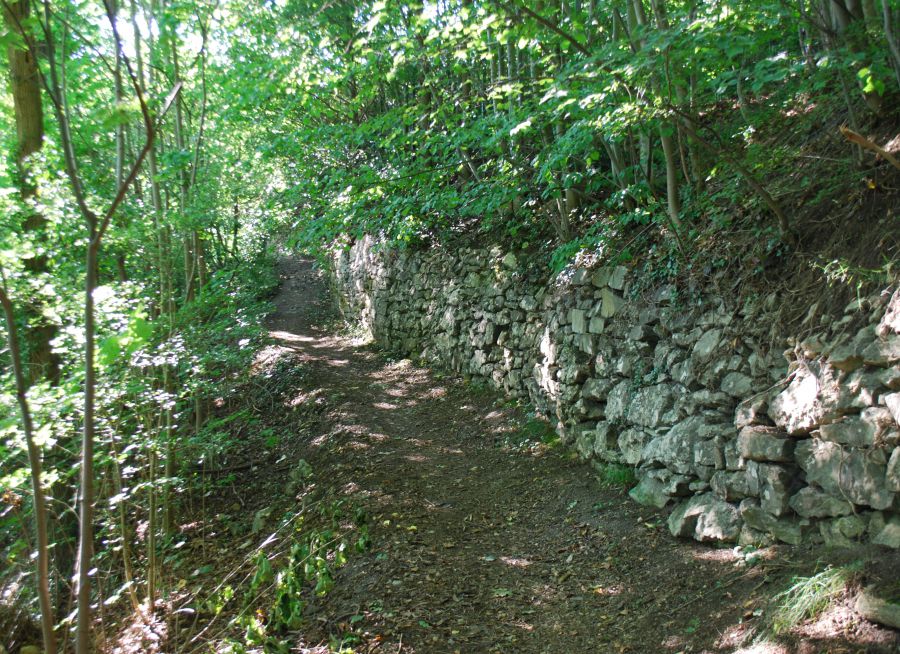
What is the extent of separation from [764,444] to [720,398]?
1.80ft

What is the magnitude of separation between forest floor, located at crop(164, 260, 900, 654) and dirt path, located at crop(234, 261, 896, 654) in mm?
12

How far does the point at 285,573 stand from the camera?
10.1 ft

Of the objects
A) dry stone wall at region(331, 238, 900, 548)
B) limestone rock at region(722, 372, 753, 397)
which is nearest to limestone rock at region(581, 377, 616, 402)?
dry stone wall at region(331, 238, 900, 548)

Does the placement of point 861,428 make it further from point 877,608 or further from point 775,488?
point 877,608

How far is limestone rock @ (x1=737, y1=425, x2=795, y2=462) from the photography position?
12.0 feet

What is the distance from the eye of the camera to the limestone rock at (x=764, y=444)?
12.0 ft

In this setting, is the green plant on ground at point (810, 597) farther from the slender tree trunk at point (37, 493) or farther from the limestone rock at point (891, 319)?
the slender tree trunk at point (37, 493)

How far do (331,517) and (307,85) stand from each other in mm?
4563

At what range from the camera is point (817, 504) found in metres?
3.45

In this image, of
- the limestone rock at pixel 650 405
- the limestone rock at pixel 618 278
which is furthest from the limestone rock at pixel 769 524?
the limestone rock at pixel 618 278

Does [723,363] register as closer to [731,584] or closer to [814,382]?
[814,382]

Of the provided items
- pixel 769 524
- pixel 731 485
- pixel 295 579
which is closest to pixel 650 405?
pixel 731 485

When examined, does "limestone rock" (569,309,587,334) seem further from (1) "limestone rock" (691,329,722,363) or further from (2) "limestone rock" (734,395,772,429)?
(2) "limestone rock" (734,395,772,429)

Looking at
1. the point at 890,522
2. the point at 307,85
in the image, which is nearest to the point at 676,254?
the point at 890,522
